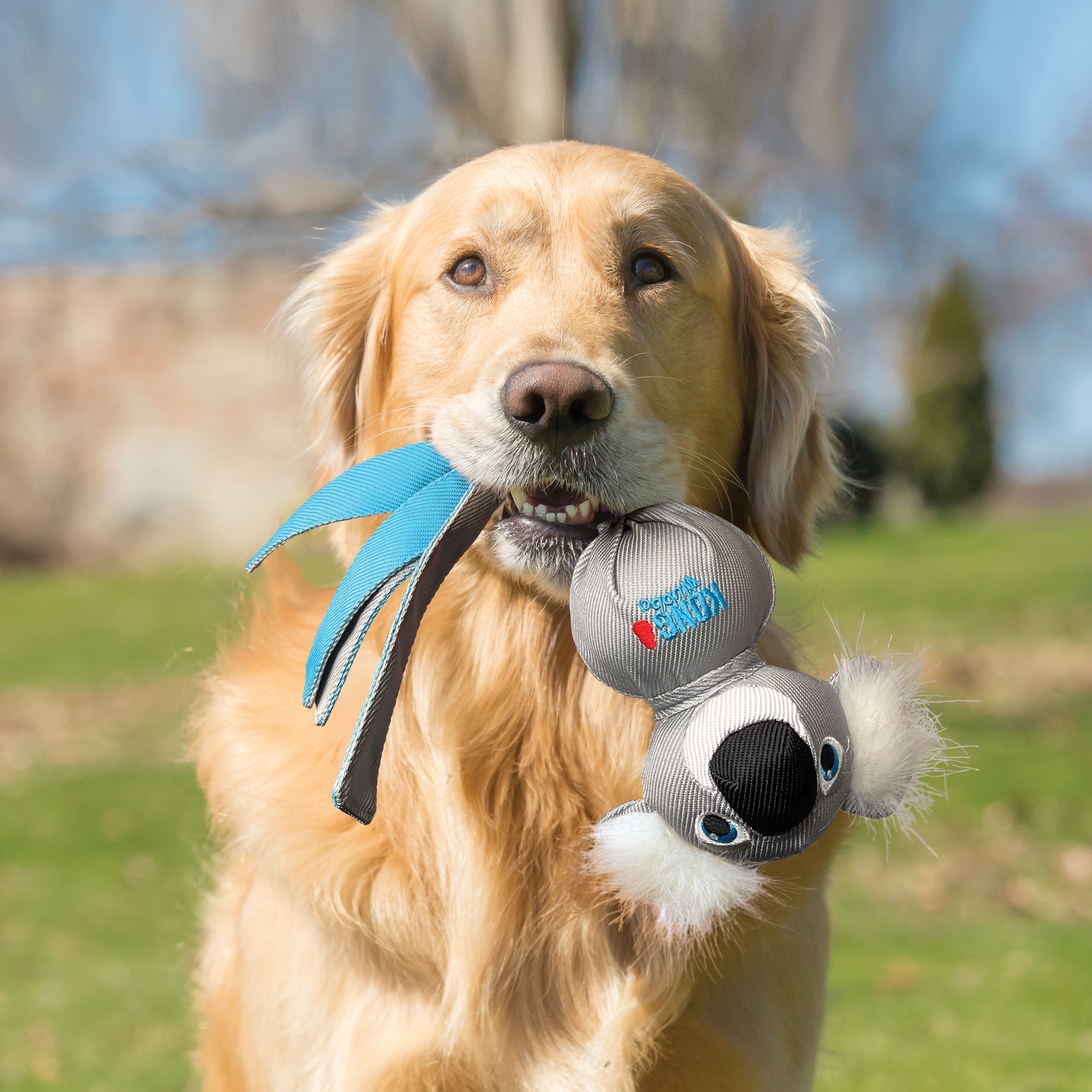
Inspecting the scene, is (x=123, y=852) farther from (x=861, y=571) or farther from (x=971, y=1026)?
(x=861, y=571)

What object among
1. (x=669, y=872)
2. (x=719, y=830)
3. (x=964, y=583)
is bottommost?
(x=964, y=583)

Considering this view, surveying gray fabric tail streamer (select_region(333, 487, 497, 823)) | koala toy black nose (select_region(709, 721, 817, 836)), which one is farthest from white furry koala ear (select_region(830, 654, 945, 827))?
gray fabric tail streamer (select_region(333, 487, 497, 823))

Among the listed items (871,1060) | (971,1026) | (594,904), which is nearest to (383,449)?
(594,904)

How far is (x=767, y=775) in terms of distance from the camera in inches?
69.4

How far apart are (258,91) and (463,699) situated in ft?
23.2

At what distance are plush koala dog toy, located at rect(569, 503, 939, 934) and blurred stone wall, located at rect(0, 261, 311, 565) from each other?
18429 millimetres

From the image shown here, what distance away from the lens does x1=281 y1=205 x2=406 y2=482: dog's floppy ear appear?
2971 millimetres

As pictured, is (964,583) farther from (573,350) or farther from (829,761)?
(829,761)

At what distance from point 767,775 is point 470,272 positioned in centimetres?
139

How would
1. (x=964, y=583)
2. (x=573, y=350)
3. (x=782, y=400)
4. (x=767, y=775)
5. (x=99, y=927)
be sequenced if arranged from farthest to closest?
(x=964, y=583) → (x=99, y=927) → (x=782, y=400) → (x=573, y=350) → (x=767, y=775)

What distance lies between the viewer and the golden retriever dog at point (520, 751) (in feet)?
7.68

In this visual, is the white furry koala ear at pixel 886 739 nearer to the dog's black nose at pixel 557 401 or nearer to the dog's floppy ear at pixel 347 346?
the dog's black nose at pixel 557 401

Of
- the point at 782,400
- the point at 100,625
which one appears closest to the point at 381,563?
the point at 782,400

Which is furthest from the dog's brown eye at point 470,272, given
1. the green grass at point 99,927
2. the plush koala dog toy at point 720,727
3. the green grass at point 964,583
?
the green grass at point 964,583
